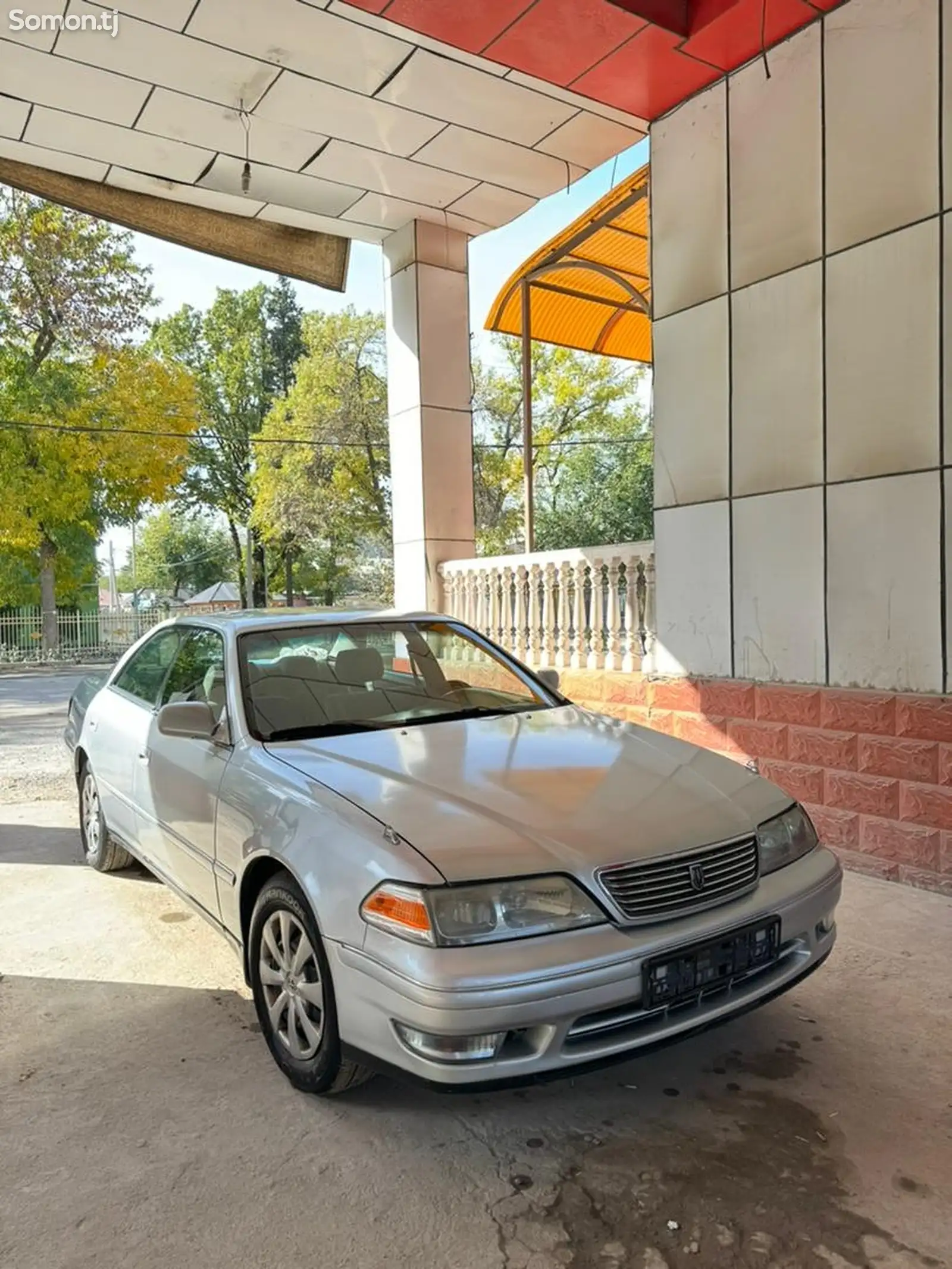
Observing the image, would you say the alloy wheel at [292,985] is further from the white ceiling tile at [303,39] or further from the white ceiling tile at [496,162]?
the white ceiling tile at [496,162]

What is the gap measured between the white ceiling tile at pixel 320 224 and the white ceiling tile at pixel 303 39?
84.8 inches

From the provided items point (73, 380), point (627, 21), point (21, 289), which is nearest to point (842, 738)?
point (627, 21)

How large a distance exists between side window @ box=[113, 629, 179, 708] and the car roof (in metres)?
0.14

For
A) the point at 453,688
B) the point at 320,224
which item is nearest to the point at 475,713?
the point at 453,688

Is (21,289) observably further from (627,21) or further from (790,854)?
(790,854)

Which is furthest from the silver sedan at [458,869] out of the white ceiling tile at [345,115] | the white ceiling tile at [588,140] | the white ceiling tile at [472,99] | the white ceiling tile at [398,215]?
the white ceiling tile at [398,215]

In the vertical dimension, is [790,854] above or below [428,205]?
below

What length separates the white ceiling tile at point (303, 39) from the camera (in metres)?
5.30

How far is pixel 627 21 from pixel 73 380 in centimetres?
1972

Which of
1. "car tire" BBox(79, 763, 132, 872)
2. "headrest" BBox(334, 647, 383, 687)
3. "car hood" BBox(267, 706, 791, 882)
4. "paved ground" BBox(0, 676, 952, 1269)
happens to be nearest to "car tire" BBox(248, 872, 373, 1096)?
"paved ground" BBox(0, 676, 952, 1269)

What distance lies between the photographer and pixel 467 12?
16.4ft

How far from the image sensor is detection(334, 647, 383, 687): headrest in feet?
12.1

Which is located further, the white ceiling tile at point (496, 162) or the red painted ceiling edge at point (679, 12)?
the white ceiling tile at point (496, 162)

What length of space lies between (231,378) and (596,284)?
30.3 metres
